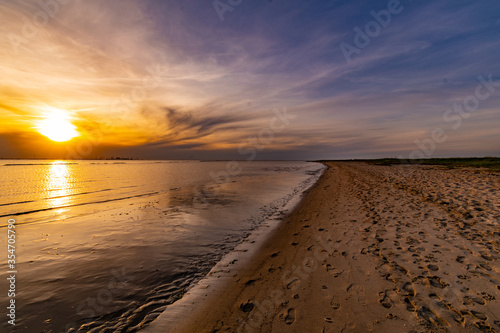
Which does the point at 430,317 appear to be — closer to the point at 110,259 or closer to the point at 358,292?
the point at 358,292

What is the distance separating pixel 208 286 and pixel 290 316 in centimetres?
269

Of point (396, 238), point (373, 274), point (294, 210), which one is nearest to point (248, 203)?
point (294, 210)

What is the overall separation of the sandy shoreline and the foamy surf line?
0.12 feet

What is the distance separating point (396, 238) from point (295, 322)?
6242 mm

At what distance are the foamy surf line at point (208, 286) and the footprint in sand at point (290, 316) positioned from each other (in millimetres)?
2065

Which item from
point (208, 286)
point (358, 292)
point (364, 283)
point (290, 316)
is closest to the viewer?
point (290, 316)

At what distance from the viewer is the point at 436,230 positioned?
891cm

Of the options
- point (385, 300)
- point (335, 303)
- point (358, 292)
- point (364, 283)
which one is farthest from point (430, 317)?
point (335, 303)

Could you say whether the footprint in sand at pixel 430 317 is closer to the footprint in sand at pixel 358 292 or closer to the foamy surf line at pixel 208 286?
the footprint in sand at pixel 358 292

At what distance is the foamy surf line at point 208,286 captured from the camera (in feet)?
15.6

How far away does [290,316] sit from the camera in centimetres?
455

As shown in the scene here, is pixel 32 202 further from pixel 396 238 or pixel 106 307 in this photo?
pixel 396 238

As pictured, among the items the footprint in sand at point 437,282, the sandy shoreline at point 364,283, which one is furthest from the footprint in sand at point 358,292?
the footprint in sand at point 437,282

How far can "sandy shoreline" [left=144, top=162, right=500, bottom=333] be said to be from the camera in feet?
14.0
